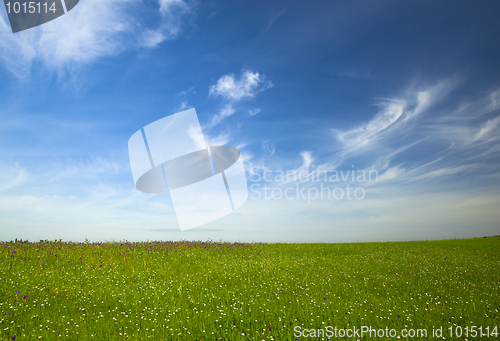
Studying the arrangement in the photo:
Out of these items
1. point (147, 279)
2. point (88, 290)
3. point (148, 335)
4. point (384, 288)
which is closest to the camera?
point (148, 335)

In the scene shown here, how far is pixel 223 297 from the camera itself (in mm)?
8828

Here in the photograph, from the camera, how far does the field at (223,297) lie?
262 inches

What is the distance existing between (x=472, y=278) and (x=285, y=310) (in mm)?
9698

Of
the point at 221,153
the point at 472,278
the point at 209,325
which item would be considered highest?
the point at 221,153

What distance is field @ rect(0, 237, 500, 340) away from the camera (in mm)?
6664

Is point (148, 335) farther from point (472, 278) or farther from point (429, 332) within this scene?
point (472, 278)

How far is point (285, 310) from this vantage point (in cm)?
764

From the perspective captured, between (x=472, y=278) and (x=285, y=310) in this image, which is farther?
(x=472, y=278)

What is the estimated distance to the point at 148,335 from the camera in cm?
632

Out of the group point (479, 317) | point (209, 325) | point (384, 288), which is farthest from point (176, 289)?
point (479, 317)

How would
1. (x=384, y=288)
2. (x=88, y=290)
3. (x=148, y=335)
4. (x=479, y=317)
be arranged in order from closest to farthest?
(x=148, y=335)
(x=479, y=317)
(x=88, y=290)
(x=384, y=288)

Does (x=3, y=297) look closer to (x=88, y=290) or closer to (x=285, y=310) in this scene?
(x=88, y=290)

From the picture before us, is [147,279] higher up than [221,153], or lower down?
lower down

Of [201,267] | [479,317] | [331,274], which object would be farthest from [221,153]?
[479,317]
